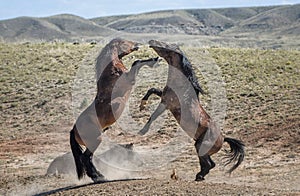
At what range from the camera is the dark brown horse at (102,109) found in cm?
782

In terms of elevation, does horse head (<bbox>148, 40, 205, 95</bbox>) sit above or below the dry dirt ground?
above

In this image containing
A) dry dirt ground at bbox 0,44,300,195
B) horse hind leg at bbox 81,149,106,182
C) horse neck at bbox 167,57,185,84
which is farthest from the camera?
horse neck at bbox 167,57,185,84

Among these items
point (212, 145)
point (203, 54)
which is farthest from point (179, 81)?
point (203, 54)

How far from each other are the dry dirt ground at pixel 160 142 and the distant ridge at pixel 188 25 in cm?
9581

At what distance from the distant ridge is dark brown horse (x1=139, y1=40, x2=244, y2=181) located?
357 ft

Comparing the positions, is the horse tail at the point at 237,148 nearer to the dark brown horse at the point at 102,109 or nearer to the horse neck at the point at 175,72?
the horse neck at the point at 175,72

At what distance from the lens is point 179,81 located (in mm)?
8125

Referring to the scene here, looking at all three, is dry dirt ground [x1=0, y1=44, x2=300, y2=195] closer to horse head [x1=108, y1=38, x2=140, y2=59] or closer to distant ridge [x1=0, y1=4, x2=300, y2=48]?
horse head [x1=108, y1=38, x2=140, y2=59]

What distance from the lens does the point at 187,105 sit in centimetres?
794

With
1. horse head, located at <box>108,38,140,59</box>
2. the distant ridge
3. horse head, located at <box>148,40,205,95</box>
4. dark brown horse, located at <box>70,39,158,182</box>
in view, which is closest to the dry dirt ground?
dark brown horse, located at <box>70,39,158,182</box>

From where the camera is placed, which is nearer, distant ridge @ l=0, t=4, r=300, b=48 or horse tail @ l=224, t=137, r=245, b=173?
horse tail @ l=224, t=137, r=245, b=173

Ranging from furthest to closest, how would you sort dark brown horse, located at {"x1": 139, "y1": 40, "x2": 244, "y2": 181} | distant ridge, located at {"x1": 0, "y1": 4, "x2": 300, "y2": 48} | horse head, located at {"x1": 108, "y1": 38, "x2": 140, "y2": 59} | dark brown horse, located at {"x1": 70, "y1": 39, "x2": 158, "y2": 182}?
1. distant ridge, located at {"x1": 0, "y1": 4, "x2": 300, "y2": 48}
2. horse head, located at {"x1": 108, "y1": 38, "x2": 140, "y2": 59}
3. dark brown horse, located at {"x1": 139, "y1": 40, "x2": 244, "y2": 181}
4. dark brown horse, located at {"x1": 70, "y1": 39, "x2": 158, "y2": 182}

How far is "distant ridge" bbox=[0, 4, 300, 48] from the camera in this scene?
127m

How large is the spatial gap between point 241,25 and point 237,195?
156 metres
